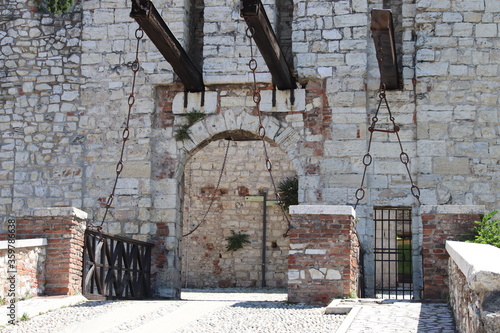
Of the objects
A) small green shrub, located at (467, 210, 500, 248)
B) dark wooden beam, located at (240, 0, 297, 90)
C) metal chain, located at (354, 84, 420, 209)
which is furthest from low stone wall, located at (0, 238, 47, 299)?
small green shrub, located at (467, 210, 500, 248)

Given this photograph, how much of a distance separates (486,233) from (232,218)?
26.1 ft

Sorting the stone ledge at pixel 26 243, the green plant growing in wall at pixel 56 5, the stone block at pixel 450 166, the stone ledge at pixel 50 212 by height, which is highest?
the green plant growing in wall at pixel 56 5

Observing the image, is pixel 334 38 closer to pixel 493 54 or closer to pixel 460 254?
pixel 493 54

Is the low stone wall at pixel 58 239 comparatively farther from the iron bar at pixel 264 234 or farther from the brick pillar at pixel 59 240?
the iron bar at pixel 264 234

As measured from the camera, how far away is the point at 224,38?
11461 millimetres

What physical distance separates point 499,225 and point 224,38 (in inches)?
194

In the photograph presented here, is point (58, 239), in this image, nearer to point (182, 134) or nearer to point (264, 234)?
point (182, 134)

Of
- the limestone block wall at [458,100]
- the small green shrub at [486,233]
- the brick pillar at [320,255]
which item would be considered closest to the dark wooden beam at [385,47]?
the limestone block wall at [458,100]

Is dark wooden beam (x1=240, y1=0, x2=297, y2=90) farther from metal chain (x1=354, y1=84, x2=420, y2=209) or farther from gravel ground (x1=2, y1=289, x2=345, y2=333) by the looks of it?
gravel ground (x1=2, y1=289, x2=345, y2=333)

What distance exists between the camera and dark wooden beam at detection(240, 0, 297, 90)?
905 centimetres

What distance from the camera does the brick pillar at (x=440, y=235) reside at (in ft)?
26.9

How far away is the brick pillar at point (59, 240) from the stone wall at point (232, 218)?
6.51m

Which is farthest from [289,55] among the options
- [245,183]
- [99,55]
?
[245,183]

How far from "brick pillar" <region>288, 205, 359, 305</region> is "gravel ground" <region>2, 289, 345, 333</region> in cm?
24
